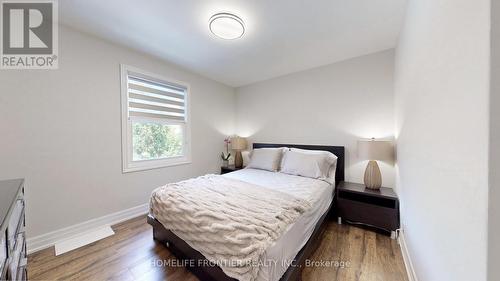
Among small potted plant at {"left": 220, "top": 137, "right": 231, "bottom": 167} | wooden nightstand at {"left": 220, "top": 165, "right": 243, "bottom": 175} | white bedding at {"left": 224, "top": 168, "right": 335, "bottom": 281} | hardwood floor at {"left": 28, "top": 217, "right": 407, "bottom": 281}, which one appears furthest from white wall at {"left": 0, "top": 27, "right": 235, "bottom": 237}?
white bedding at {"left": 224, "top": 168, "right": 335, "bottom": 281}

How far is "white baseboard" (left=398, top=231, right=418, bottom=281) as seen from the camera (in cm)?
140

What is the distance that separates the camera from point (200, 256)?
4.51 feet

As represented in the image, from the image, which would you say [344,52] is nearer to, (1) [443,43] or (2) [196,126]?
(1) [443,43]

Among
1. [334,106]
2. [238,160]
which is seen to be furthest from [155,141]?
[334,106]

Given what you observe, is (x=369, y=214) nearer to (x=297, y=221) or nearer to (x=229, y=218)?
(x=297, y=221)

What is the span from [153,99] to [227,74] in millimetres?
1397

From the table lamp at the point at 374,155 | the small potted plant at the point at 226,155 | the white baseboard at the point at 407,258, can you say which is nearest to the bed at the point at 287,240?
the table lamp at the point at 374,155

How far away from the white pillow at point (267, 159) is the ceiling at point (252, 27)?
4.84ft

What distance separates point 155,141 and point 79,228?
1.38 m

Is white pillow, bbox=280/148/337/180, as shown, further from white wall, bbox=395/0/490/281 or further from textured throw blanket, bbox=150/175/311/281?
white wall, bbox=395/0/490/281

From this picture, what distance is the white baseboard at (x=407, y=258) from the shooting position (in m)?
1.40

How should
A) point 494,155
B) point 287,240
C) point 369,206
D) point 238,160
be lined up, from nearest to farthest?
point 494,155 → point 287,240 → point 369,206 → point 238,160

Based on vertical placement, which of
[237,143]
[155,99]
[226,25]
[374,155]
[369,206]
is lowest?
[369,206]

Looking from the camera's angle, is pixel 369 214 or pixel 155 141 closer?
pixel 369 214
